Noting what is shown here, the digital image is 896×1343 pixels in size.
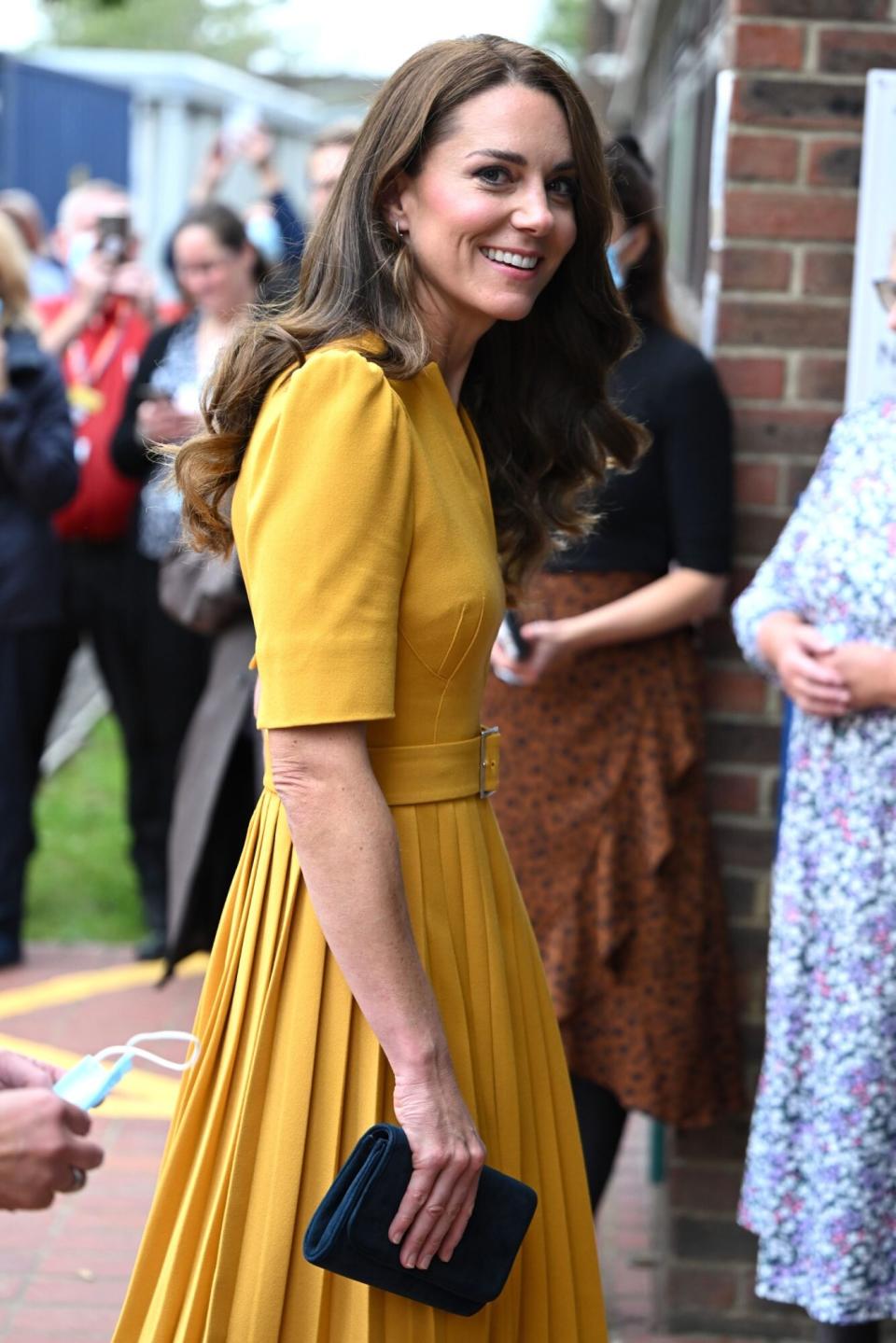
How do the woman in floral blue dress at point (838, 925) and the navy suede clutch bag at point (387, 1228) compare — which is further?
the woman in floral blue dress at point (838, 925)

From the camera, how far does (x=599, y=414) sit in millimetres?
2801

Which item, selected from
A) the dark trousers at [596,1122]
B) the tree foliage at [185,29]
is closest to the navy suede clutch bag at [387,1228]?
the dark trousers at [596,1122]

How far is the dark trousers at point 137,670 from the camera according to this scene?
6371 mm

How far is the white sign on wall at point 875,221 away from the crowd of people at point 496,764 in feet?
1.00

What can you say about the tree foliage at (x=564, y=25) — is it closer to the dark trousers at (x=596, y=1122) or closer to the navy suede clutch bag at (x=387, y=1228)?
the dark trousers at (x=596, y=1122)

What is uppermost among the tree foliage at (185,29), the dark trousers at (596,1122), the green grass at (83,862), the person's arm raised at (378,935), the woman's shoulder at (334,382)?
the tree foliage at (185,29)

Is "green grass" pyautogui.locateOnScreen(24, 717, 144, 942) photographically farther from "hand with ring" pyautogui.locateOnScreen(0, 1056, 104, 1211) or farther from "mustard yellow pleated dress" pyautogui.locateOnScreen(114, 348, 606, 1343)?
"hand with ring" pyautogui.locateOnScreen(0, 1056, 104, 1211)

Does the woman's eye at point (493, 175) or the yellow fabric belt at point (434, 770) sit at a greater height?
the woman's eye at point (493, 175)

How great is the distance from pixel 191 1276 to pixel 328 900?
0.51 metres

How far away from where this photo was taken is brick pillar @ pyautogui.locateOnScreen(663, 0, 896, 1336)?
3.49 m

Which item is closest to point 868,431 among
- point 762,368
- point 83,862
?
point 762,368

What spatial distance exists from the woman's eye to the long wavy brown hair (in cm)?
7

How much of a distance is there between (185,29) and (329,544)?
60975mm

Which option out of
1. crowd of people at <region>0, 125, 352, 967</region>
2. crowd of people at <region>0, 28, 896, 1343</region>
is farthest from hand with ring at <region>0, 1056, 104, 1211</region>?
crowd of people at <region>0, 125, 352, 967</region>
